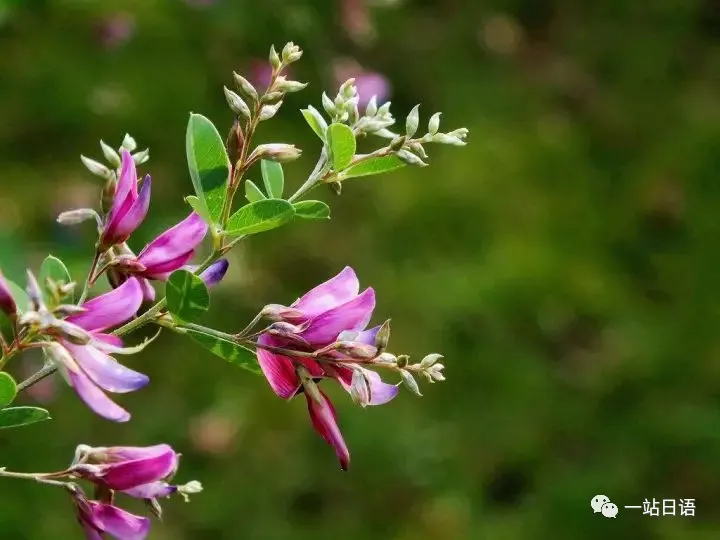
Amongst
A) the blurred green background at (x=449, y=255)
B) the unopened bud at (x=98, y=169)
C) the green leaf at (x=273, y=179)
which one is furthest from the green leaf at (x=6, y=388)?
the blurred green background at (x=449, y=255)

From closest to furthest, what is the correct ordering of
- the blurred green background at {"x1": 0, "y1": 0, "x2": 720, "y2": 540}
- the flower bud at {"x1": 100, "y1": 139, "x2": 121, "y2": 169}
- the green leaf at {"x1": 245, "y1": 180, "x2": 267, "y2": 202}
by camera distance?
the flower bud at {"x1": 100, "y1": 139, "x2": 121, "y2": 169}, the green leaf at {"x1": 245, "y1": 180, "x2": 267, "y2": 202}, the blurred green background at {"x1": 0, "y1": 0, "x2": 720, "y2": 540}

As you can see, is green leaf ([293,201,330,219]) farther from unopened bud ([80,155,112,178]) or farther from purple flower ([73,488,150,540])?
purple flower ([73,488,150,540])

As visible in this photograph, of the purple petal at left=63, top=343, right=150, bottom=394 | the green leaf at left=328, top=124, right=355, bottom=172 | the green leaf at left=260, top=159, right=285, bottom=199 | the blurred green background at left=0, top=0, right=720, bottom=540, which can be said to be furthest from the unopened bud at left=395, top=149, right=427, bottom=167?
the blurred green background at left=0, top=0, right=720, bottom=540

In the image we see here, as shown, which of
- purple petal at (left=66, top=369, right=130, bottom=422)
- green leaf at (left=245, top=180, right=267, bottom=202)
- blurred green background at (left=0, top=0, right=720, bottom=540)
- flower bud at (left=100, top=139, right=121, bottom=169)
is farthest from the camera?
blurred green background at (left=0, top=0, right=720, bottom=540)

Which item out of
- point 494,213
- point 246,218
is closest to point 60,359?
point 246,218

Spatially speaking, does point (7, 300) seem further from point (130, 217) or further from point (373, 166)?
point (373, 166)

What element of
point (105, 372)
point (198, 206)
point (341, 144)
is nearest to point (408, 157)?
point (341, 144)

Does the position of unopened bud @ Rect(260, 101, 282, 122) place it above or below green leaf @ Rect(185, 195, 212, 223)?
above

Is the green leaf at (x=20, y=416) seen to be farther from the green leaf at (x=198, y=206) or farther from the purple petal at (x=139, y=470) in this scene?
the green leaf at (x=198, y=206)

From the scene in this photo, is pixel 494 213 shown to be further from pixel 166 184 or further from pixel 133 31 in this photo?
pixel 133 31
